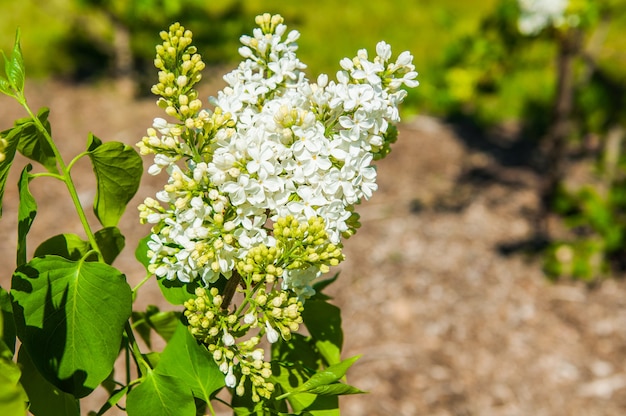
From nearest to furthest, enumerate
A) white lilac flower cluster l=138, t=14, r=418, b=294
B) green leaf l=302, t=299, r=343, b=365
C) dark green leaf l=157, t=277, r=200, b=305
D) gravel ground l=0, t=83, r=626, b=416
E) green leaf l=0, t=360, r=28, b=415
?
green leaf l=0, t=360, r=28, b=415, white lilac flower cluster l=138, t=14, r=418, b=294, dark green leaf l=157, t=277, r=200, b=305, green leaf l=302, t=299, r=343, b=365, gravel ground l=0, t=83, r=626, b=416

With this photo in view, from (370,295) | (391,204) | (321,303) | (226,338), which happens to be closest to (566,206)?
(391,204)

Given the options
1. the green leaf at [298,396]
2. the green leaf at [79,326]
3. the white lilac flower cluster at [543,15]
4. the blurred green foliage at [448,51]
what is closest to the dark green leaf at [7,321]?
the green leaf at [79,326]

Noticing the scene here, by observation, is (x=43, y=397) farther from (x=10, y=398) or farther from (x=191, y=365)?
(x=10, y=398)

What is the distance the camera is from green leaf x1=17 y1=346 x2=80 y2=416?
3.70 ft

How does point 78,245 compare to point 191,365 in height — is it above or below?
above

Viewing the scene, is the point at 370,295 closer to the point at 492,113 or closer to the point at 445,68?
the point at 445,68

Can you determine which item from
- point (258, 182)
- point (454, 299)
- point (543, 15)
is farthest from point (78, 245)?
point (543, 15)

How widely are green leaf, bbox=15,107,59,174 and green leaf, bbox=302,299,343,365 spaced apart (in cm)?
52

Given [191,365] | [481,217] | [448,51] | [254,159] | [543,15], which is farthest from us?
[481,217]

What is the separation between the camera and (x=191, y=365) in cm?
106

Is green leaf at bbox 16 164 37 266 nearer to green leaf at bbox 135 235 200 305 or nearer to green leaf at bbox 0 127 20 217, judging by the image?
green leaf at bbox 0 127 20 217

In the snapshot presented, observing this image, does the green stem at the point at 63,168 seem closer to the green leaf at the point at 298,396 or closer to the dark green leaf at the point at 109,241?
the dark green leaf at the point at 109,241

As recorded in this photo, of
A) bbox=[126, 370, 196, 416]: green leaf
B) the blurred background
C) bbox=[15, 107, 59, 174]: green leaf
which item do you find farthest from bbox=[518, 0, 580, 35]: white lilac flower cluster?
bbox=[126, 370, 196, 416]: green leaf

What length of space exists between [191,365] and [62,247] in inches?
12.2
